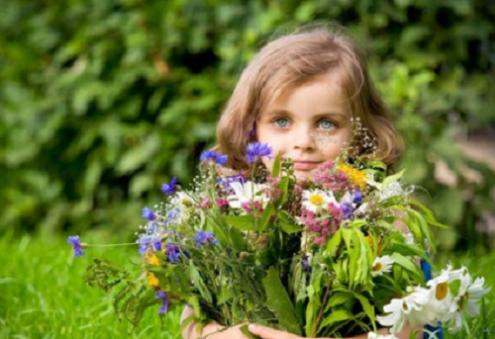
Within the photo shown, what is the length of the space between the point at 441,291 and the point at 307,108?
729mm

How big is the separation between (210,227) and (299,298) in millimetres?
245

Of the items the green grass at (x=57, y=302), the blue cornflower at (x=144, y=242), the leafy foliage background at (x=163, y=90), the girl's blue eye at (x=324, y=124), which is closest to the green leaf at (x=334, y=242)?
the blue cornflower at (x=144, y=242)

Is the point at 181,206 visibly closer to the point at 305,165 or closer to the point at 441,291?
the point at 305,165

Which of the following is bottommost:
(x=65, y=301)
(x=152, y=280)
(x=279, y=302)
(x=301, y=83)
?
(x=65, y=301)

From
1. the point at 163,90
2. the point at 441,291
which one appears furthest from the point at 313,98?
the point at 163,90

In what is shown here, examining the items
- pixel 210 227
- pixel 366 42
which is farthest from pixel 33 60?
pixel 210 227

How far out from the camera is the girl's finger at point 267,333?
7.84ft

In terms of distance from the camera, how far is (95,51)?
210 inches

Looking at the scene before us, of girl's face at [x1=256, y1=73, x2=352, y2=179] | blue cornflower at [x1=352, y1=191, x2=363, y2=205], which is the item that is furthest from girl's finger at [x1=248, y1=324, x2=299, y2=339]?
girl's face at [x1=256, y1=73, x2=352, y2=179]

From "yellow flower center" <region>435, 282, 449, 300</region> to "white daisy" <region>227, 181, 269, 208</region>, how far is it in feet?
1.30

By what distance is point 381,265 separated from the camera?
→ 235 cm

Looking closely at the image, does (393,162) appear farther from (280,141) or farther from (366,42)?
(366,42)

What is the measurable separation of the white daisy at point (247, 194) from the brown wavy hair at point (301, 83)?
0.54 metres

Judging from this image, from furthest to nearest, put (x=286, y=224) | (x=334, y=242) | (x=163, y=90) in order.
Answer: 1. (x=163, y=90)
2. (x=286, y=224)
3. (x=334, y=242)
